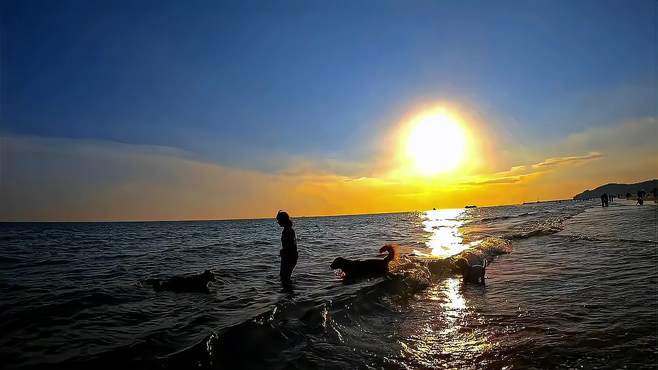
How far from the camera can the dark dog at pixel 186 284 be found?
12.3m

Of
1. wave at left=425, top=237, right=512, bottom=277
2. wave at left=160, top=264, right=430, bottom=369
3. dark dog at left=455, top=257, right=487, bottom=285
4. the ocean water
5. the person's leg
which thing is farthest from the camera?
wave at left=425, top=237, right=512, bottom=277

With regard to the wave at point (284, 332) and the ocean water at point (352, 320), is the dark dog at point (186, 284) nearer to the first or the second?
the ocean water at point (352, 320)

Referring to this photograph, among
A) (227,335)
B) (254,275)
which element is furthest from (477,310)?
(254,275)

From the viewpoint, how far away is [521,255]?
60.1ft

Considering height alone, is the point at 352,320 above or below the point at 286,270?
below

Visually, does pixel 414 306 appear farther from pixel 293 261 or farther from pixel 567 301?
pixel 293 261

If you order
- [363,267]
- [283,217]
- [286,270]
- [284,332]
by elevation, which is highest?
[283,217]

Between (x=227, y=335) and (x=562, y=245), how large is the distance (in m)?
19.9

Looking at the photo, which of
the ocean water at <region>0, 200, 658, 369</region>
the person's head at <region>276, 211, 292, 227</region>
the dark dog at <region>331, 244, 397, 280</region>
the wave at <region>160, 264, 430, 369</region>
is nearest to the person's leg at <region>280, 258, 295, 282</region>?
the ocean water at <region>0, 200, 658, 369</region>

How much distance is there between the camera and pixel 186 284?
12469 millimetres

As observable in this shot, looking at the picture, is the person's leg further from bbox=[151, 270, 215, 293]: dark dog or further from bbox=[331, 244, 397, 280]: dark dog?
bbox=[331, 244, 397, 280]: dark dog

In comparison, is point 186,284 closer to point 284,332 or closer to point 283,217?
point 283,217

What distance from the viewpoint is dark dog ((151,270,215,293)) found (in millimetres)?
12281

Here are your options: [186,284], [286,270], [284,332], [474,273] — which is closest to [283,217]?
[286,270]
